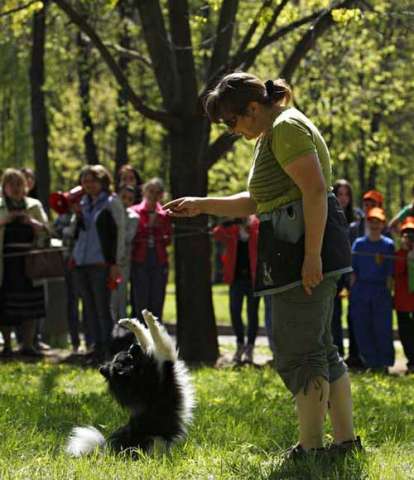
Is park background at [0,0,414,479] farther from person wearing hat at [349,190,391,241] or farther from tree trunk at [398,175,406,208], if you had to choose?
tree trunk at [398,175,406,208]

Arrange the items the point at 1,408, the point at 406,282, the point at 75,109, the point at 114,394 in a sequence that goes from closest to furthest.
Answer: the point at 114,394
the point at 1,408
the point at 406,282
the point at 75,109

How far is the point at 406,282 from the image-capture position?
11086 mm

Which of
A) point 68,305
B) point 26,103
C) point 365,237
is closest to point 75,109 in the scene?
point 26,103

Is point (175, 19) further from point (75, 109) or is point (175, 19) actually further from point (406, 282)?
point (75, 109)

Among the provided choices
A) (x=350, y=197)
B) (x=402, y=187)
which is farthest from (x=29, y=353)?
(x=402, y=187)

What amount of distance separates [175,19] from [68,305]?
4.18 meters

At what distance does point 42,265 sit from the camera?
37.0 ft

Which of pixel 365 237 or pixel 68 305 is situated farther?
pixel 68 305

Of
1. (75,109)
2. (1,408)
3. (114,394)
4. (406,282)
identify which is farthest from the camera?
(75,109)

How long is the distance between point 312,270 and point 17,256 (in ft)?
23.9

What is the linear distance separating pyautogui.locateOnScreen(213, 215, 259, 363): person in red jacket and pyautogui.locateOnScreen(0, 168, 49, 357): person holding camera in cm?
227

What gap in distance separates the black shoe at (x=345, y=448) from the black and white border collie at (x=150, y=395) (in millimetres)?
963

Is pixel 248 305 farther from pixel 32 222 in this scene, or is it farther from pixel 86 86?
pixel 86 86

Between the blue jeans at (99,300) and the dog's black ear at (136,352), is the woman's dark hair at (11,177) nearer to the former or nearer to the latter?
the blue jeans at (99,300)
